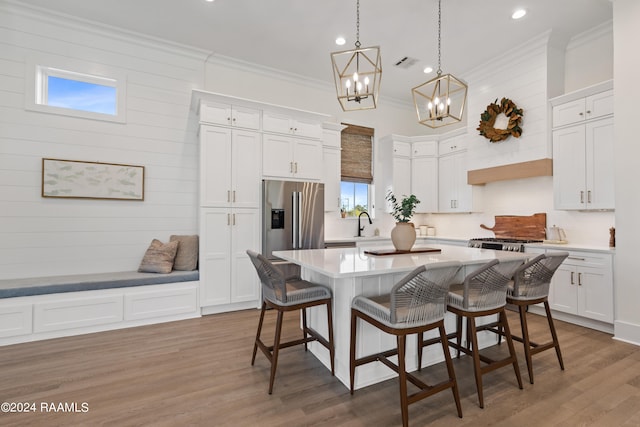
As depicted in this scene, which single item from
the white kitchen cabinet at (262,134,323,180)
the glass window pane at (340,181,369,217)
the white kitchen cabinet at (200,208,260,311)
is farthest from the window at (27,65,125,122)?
the glass window pane at (340,181,369,217)

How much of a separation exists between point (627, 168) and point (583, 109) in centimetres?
101

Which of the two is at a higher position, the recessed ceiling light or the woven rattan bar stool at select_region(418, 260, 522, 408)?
the recessed ceiling light

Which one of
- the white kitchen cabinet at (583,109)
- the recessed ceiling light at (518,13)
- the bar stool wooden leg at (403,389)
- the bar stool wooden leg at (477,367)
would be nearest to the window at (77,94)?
the bar stool wooden leg at (403,389)

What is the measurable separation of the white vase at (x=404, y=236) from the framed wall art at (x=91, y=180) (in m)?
3.29

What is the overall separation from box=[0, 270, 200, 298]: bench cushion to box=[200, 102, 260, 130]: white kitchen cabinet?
1.94 metres

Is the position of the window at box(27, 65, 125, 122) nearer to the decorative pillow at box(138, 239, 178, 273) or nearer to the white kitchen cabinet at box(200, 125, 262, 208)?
the white kitchen cabinet at box(200, 125, 262, 208)

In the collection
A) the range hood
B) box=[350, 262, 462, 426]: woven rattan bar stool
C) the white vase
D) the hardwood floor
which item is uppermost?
the range hood

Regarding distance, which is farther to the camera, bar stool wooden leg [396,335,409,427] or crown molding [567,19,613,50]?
crown molding [567,19,613,50]

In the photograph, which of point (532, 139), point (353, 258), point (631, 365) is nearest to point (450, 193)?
point (532, 139)

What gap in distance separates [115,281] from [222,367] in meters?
1.78

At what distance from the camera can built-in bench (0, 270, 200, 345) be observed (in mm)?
3082

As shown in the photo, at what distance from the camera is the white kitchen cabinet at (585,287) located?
10.8 feet

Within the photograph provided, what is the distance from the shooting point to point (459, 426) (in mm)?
1838

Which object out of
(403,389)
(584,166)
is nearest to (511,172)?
(584,166)
